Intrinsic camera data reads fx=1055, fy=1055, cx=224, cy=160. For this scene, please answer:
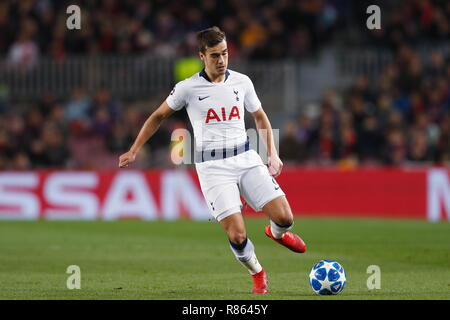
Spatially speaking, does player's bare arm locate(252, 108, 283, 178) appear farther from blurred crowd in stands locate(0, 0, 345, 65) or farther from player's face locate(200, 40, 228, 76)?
blurred crowd in stands locate(0, 0, 345, 65)

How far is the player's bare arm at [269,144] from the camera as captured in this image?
10.2m

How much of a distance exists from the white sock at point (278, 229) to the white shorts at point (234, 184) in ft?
0.84

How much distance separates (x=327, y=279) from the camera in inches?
387

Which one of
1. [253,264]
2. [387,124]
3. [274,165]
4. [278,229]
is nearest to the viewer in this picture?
[253,264]

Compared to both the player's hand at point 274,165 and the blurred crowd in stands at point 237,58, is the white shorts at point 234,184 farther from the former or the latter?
the blurred crowd in stands at point 237,58

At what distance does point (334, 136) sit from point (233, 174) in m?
12.9

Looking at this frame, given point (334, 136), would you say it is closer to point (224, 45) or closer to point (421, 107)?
point (421, 107)

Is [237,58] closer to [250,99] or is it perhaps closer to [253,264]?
[250,99]

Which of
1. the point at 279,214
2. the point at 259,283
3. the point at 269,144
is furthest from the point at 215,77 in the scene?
the point at 259,283


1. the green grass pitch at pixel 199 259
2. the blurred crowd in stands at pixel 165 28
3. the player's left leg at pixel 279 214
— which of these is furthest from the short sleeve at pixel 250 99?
the blurred crowd in stands at pixel 165 28

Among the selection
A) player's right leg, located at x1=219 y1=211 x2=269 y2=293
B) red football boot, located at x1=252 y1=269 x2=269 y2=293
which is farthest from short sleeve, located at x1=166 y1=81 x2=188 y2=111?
red football boot, located at x1=252 y1=269 x2=269 y2=293

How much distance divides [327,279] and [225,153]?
1564 millimetres
